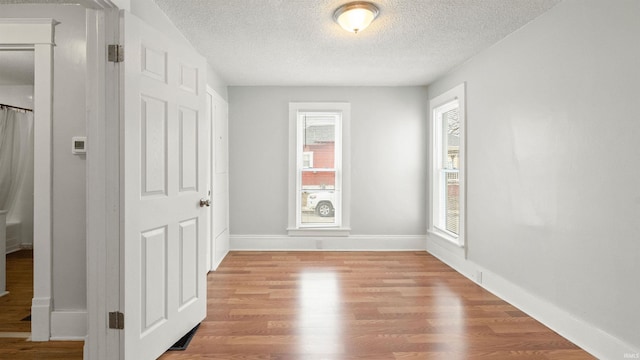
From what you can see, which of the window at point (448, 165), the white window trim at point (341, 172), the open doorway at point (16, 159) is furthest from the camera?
the white window trim at point (341, 172)

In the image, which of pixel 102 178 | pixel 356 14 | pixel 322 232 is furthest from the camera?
pixel 322 232

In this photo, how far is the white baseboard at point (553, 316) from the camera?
214 centimetres

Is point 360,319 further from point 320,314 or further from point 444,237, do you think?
point 444,237

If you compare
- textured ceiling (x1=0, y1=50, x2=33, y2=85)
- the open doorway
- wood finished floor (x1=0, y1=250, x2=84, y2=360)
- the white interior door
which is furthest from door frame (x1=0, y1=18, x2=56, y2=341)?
the open doorway

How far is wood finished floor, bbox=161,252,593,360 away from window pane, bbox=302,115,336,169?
1675 mm

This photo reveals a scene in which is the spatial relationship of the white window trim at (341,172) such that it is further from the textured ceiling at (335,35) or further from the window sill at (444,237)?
the window sill at (444,237)

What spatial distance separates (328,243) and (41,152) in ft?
11.9

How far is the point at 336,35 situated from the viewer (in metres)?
3.19

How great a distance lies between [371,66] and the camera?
4.14 metres

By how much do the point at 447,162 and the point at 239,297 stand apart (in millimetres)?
3210

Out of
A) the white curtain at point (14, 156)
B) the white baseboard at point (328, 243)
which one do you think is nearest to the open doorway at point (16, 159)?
the white curtain at point (14, 156)

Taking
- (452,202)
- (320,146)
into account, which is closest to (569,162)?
(452,202)

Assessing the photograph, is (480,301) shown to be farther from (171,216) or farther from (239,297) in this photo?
(171,216)

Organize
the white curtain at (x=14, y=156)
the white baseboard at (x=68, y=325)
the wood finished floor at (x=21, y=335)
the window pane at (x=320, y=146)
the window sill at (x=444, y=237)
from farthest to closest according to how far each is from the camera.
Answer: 1. the window pane at (x=320, y=146)
2. the white curtain at (x=14, y=156)
3. the window sill at (x=444, y=237)
4. the white baseboard at (x=68, y=325)
5. the wood finished floor at (x=21, y=335)
